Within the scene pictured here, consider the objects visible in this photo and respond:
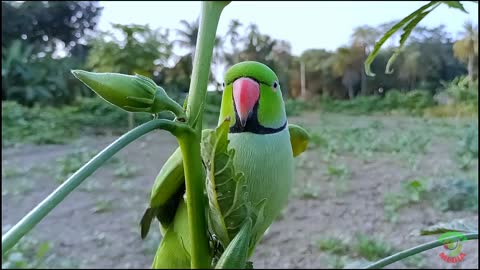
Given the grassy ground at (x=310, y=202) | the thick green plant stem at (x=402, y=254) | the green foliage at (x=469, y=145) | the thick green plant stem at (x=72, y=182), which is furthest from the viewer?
the green foliage at (x=469, y=145)

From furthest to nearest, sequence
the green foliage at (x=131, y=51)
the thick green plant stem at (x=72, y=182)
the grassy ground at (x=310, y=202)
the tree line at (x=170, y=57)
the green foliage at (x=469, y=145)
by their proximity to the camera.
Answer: the green foliage at (x=131, y=51) < the green foliage at (x=469, y=145) < the tree line at (x=170, y=57) < the grassy ground at (x=310, y=202) < the thick green plant stem at (x=72, y=182)

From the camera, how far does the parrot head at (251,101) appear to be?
29cm

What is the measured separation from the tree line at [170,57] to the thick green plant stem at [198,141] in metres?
1.38

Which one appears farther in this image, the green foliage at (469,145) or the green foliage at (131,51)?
the green foliage at (131,51)

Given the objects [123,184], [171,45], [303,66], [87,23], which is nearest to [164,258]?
[123,184]

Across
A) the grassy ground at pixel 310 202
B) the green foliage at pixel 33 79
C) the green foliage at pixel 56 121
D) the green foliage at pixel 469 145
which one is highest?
the green foliage at pixel 33 79

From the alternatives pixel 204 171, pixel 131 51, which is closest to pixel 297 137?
pixel 204 171

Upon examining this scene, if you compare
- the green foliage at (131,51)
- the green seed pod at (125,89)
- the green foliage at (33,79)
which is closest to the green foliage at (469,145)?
the green foliage at (131,51)

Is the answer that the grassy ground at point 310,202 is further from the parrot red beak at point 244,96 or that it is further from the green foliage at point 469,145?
the parrot red beak at point 244,96

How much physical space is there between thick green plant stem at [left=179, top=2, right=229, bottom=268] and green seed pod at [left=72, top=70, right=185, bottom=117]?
16mm

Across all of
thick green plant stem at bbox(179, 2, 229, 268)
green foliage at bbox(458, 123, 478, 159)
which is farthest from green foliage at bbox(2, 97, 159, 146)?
thick green plant stem at bbox(179, 2, 229, 268)

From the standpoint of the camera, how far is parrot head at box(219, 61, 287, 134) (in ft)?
0.96

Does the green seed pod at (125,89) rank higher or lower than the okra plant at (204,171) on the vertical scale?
higher

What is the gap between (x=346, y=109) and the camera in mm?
4656
